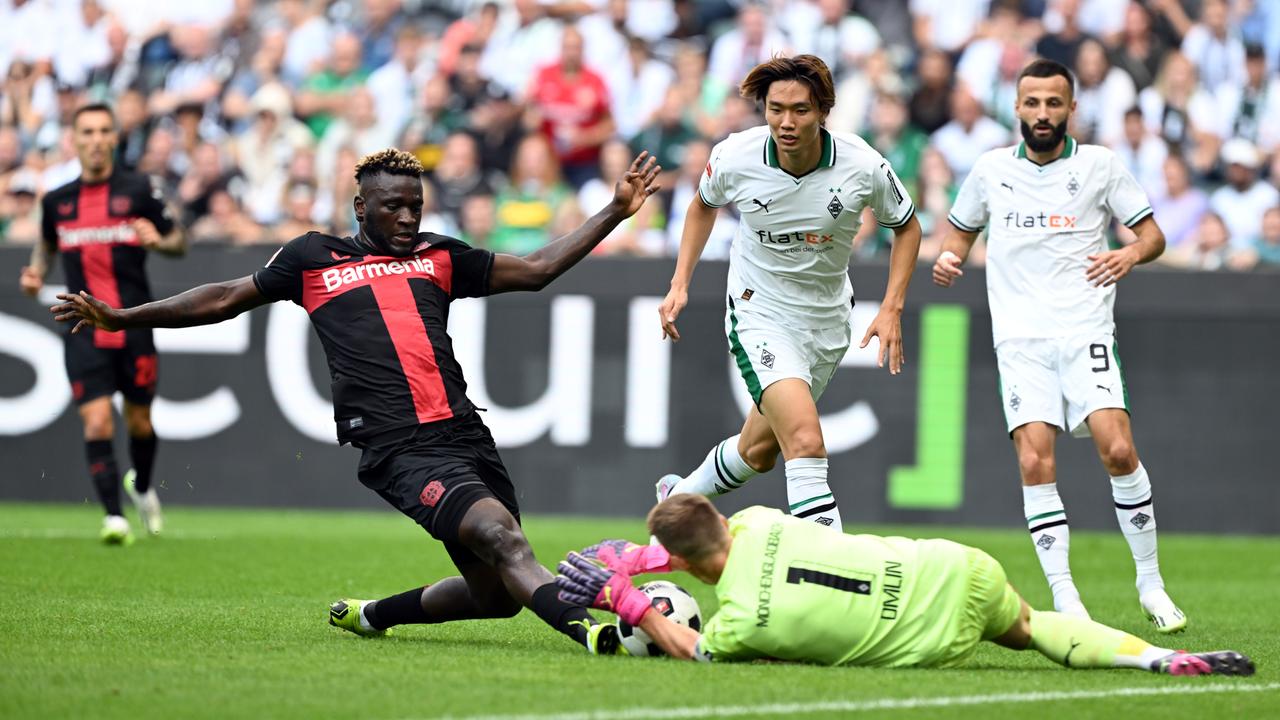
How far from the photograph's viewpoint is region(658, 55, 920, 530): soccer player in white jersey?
7.67 meters

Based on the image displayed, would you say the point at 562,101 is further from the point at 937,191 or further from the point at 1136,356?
the point at 1136,356

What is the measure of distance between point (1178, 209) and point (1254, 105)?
77.6 inches

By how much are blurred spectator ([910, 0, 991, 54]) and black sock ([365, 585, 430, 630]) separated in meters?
11.6

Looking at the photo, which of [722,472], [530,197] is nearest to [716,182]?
[722,472]

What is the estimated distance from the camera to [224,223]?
637 inches

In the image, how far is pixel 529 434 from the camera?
14195mm

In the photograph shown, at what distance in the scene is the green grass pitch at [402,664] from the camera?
206 inches

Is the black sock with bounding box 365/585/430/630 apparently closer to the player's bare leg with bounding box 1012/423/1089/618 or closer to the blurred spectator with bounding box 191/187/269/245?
the player's bare leg with bounding box 1012/423/1089/618

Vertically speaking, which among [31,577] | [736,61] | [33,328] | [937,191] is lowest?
[31,577]

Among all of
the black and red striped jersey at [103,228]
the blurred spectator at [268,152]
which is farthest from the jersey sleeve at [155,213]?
the blurred spectator at [268,152]

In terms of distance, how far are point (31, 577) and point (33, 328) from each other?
5465mm

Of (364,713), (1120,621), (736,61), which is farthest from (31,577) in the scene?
(736,61)

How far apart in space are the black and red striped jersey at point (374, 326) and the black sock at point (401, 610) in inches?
25.1

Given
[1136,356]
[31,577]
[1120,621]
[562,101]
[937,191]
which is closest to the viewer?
[1120,621]
